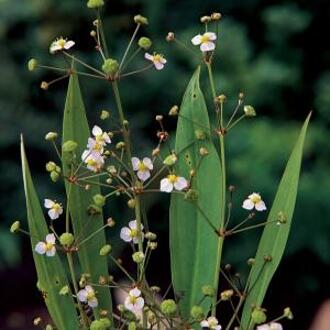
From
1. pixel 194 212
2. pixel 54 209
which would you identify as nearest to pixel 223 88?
pixel 194 212

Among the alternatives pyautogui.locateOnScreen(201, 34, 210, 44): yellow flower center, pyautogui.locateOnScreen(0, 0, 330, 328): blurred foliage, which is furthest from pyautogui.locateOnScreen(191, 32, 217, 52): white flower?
pyautogui.locateOnScreen(0, 0, 330, 328): blurred foliage

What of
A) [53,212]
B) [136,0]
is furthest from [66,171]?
[136,0]

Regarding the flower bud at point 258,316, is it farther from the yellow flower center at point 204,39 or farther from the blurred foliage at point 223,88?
the blurred foliage at point 223,88

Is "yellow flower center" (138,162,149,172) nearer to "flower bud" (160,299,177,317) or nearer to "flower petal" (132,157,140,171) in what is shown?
"flower petal" (132,157,140,171)

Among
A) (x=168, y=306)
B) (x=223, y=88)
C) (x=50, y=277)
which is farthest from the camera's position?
(x=223, y=88)

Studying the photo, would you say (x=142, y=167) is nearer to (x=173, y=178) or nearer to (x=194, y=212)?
(x=173, y=178)

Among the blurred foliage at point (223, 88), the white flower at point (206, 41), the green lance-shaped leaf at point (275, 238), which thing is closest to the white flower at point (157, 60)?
the white flower at point (206, 41)

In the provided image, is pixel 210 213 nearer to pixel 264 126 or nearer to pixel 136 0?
pixel 264 126
